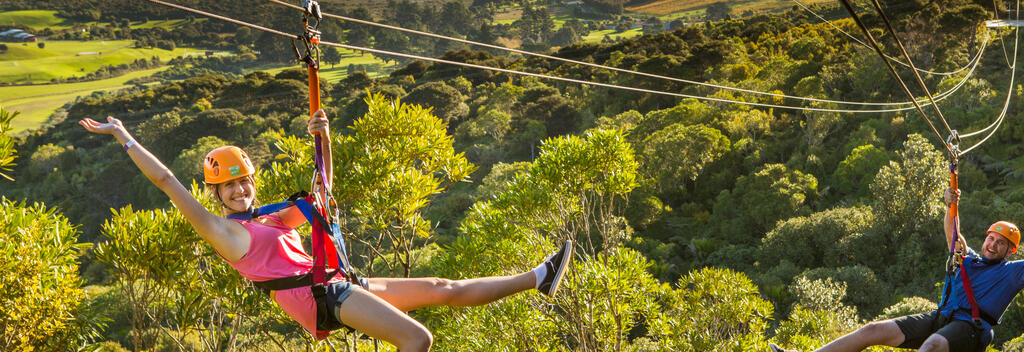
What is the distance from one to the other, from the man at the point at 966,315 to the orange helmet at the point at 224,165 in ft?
11.2

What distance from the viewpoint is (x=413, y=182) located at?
20.3 feet

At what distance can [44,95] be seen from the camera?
83375mm

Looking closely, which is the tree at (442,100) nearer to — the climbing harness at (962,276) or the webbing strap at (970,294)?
the climbing harness at (962,276)

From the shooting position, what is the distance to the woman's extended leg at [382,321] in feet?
9.71

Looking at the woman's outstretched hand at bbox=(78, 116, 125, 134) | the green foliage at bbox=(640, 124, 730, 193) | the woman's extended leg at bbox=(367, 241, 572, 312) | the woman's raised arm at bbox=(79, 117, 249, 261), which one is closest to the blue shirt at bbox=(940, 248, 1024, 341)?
the woman's extended leg at bbox=(367, 241, 572, 312)

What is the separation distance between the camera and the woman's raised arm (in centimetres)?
272

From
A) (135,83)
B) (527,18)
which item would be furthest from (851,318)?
(135,83)

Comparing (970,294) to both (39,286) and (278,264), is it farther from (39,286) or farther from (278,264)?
(39,286)

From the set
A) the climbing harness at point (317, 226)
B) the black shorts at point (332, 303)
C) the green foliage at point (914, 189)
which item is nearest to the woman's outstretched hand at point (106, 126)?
the climbing harness at point (317, 226)

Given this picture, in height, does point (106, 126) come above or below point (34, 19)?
above

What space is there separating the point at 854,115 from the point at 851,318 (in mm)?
14646

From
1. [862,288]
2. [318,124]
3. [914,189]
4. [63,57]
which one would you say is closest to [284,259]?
→ [318,124]

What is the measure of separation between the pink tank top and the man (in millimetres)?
2952

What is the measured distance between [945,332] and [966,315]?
0.22m
